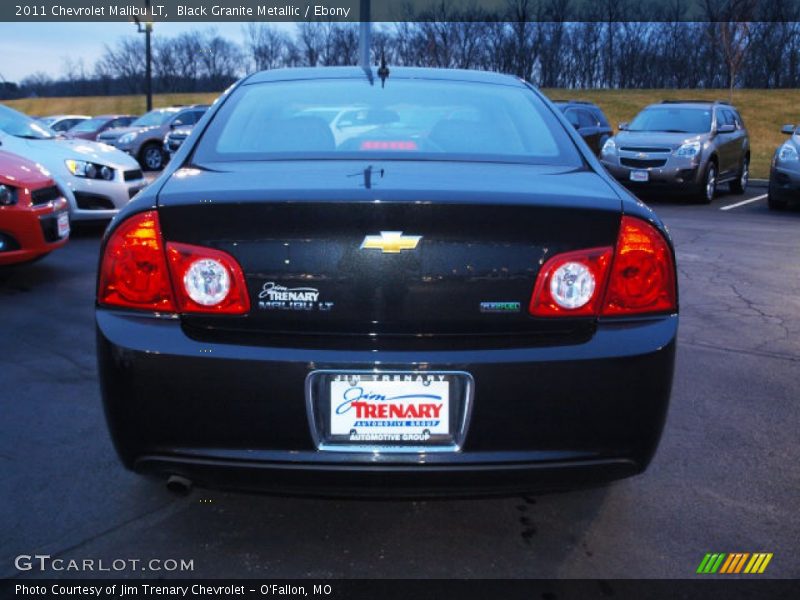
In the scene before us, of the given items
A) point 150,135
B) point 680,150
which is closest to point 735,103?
point 150,135

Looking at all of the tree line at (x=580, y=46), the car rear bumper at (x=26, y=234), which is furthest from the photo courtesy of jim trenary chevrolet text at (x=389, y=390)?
the tree line at (x=580, y=46)

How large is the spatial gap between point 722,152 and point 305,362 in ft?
43.6

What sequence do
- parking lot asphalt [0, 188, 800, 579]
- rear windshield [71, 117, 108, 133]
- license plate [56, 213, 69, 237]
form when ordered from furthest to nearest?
rear windshield [71, 117, 108, 133] → license plate [56, 213, 69, 237] → parking lot asphalt [0, 188, 800, 579]

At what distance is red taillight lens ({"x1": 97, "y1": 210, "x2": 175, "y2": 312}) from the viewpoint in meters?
2.35

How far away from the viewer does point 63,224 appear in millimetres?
6629

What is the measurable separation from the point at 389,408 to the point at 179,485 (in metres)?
0.88

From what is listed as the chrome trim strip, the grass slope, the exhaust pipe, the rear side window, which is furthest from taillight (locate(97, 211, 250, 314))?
the grass slope

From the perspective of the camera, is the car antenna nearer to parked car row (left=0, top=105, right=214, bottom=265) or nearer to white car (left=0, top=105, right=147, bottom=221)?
parked car row (left=0, top=105, right=214, bottom=265)

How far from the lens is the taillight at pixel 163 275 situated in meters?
2.30

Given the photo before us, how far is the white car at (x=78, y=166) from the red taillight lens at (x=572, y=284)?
7119mm

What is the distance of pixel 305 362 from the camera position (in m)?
2.23

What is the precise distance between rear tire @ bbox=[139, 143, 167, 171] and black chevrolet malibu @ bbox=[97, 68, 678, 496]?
20.0 m

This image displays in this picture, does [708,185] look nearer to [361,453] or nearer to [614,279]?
[614,279]
